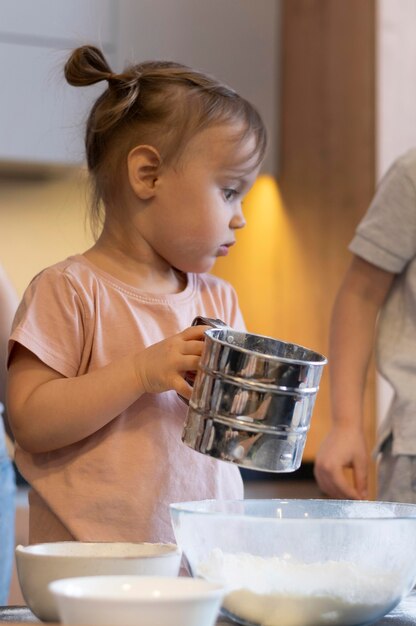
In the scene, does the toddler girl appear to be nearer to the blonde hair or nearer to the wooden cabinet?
the blonde hair

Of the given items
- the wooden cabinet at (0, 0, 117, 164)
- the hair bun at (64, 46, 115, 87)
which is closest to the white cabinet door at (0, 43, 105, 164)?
the wooden cabinet at (0, 0, 117, 164)

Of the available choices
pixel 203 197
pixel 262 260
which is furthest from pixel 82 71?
pixel 262 260

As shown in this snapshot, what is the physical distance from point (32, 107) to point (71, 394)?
1.63 m

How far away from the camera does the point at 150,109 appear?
1.08 m

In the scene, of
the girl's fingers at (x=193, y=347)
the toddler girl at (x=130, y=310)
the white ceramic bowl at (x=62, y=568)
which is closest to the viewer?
the white ceramic bowl at (x=62, y=568)

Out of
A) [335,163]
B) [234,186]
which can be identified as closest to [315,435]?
[335,163]

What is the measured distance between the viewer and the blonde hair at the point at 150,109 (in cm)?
107

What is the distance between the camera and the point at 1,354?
1.25 meters

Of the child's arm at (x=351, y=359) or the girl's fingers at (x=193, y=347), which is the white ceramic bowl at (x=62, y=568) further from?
the child's arm at (x=351, y=359)

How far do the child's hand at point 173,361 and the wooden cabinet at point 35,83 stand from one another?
1.55m

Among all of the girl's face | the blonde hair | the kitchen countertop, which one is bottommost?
the kitchen countertop

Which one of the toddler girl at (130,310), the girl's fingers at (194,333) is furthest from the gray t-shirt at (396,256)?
the girl's fingers at (194,333)

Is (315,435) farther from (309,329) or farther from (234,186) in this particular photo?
(234,186)

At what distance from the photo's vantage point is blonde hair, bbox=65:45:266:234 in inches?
41.9
